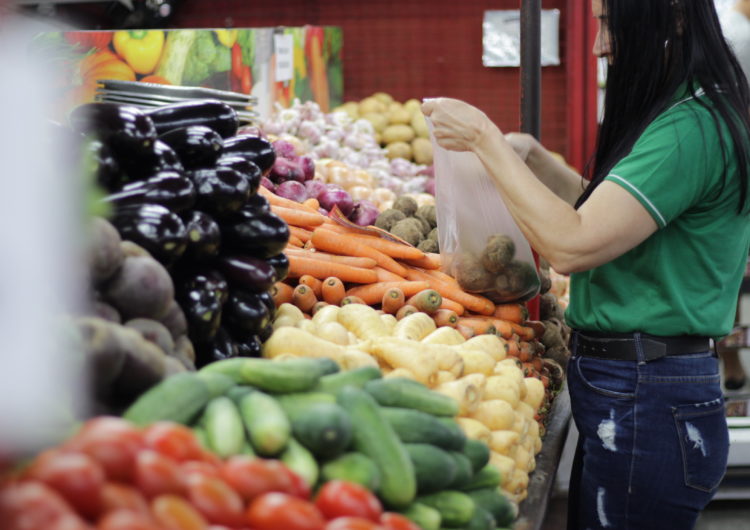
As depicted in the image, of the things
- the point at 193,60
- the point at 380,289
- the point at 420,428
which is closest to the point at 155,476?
the point at 420,428

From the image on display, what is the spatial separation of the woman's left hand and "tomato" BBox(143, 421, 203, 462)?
1.29 m

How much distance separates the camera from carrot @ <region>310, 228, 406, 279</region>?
9.37 ft

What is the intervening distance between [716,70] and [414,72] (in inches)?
209

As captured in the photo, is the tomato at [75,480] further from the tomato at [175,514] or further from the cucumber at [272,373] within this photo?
the cucumber at [272,373]

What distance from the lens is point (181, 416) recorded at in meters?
1.24

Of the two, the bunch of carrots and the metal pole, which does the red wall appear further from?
the bunch of carrots

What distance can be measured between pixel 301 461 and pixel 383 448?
0.44 feet

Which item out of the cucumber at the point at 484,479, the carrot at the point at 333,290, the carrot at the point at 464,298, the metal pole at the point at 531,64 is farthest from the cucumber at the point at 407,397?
the metal pole at the point at 531,64

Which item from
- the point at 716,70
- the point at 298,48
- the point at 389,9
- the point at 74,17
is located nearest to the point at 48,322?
the point at 716,70

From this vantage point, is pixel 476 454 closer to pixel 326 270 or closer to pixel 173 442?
pixel 173 442

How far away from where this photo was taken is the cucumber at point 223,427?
1.20 metres

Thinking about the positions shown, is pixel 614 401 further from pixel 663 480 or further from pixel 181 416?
pixel 181 416

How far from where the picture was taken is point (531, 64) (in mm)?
Answer: 2871

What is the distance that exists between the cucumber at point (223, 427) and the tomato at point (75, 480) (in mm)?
308
